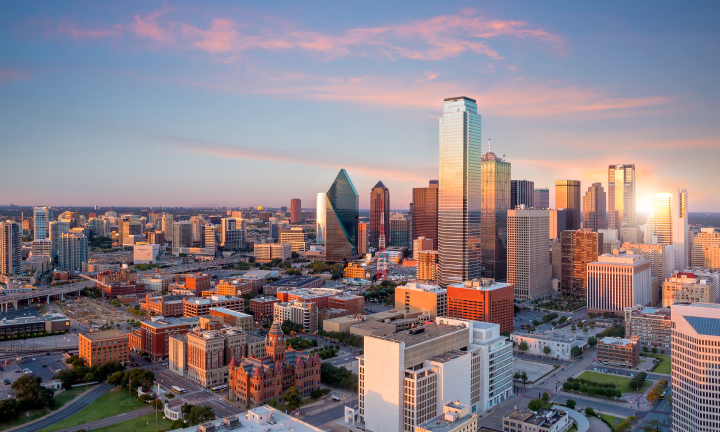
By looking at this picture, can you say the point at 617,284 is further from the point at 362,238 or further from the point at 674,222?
the point at 362,238

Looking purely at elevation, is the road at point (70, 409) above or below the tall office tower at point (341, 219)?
below

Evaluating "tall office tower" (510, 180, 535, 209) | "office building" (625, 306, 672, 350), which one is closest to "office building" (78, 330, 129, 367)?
"office building" (625, 306, 672, 350)

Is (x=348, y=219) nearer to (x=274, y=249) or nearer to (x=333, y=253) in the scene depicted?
(x=333, y=253)

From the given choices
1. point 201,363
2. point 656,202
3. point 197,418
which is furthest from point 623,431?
point 656,202

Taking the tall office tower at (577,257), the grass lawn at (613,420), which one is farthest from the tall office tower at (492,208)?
the grass lawn at (613,420)

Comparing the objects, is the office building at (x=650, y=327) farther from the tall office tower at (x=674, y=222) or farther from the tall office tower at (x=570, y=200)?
the tall office tower at (x=570, y=200)
